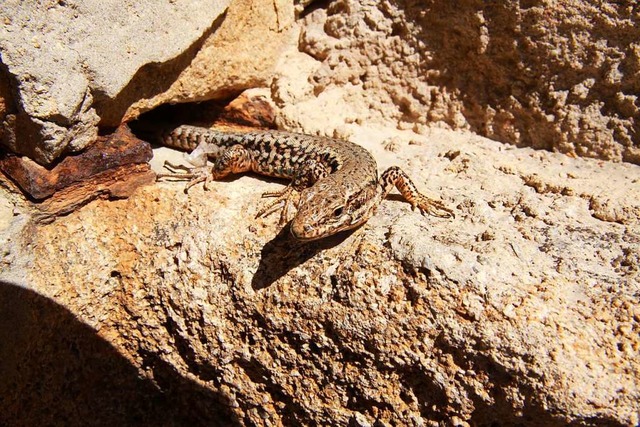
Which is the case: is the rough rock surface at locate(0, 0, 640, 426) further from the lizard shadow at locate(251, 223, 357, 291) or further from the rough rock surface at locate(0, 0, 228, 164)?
the rough rock surface at locate(0, 0, 228, 164)

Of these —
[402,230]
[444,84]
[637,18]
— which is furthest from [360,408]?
[637,18]

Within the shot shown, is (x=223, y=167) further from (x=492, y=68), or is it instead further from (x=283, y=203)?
(x=492, y=68)

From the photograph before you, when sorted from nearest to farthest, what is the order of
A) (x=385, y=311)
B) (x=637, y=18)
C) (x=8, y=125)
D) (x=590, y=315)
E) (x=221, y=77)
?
1. (x=590, y=315)
2. (x=385, y=311)
3. (x=8, y=125)
4. (x=637, y=18)
5. (x=221, y=77)

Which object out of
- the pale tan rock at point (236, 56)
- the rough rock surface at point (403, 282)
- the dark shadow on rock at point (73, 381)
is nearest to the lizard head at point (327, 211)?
the rough rock surface at point (403, 282)

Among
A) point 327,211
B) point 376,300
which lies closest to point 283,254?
point 327,211

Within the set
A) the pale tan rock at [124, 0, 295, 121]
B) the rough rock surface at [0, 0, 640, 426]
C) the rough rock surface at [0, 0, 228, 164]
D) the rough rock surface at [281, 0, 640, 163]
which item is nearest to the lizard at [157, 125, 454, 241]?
the rough rock surface at [0, 0, 640, 426]

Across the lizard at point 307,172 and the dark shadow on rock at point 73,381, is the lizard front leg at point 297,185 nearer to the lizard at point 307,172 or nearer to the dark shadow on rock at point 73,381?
the lizard at point 307,172

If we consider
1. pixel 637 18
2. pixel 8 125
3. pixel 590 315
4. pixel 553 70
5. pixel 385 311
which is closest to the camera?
pixel 590 315

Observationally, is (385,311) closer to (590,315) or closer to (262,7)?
(590,315)
